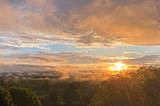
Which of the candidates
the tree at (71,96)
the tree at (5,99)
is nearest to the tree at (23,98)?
the tree at (5,99)

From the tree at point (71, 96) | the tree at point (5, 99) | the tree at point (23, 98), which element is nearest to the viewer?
the tree at point (5, 99)

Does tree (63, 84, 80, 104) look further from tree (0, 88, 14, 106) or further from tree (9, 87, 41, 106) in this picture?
tree (0, 88, 14, 106)

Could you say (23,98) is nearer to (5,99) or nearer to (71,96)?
(5,99)

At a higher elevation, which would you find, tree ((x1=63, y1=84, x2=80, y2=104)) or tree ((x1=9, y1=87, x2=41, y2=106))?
tree ((x1=9, y1=87, x2=41, y2=106))

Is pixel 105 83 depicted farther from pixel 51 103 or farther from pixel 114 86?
pixel 51 103

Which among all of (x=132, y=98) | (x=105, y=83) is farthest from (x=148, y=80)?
(x=105, y=83)

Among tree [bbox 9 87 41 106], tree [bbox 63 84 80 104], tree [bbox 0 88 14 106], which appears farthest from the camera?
tree [bbox 63 84 80 104]

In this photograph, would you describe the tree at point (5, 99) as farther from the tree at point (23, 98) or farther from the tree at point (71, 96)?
the tree at point (71, 96)

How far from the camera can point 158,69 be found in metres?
17.8

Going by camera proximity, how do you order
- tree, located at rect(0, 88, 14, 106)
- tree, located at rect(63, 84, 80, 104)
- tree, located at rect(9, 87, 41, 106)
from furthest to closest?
tree, located at rect(63, 84, 80, 104) → tree, located at rect(9, 87, 41, 106) → tree, located at rect(0, 88, 14, 106)

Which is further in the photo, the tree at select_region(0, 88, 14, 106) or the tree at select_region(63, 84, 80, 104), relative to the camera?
the tree at select_region(63, 84, 80, 104)

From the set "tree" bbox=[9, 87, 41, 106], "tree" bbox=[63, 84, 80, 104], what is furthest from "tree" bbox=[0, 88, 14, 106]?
"tree" bbox=[63, 84, 80, 104]

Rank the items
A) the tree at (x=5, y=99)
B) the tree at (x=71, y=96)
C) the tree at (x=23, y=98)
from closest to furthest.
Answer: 1. the tree at (x=5, y=99)
2. the tree at (x=23, y=98)
3. the tree at (x=71, y=96)

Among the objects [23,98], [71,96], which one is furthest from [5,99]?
[71,96]
